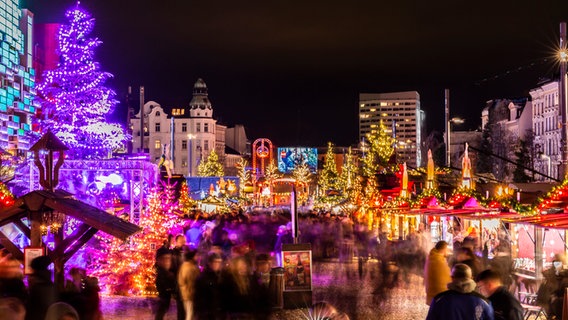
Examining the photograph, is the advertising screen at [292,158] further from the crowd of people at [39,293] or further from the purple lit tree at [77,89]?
the crowd of people at [39,293]

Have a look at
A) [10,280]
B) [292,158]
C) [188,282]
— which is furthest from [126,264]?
[292,158]

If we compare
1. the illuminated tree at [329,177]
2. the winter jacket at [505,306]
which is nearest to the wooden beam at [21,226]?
the winter jacket at [505,306]

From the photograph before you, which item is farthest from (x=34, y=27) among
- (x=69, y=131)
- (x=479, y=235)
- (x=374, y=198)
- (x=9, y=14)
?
(x=479, y=235)

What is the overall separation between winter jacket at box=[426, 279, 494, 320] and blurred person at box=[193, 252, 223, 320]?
18.7 feet

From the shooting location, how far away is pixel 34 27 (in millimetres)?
78438

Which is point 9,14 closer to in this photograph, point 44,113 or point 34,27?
point 34,27

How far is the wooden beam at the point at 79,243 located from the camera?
13.2m

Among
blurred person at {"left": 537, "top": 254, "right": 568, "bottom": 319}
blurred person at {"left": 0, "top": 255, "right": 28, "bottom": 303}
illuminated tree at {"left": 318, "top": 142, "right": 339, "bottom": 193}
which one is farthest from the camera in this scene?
illuminated tree at {"left": 318, "top": 142, "right": 339, "bottom": 193}

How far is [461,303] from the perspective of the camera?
7848 millimetres

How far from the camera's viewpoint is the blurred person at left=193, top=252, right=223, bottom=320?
42.5 feet

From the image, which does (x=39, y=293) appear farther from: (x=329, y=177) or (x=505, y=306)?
(x=329, y=177)

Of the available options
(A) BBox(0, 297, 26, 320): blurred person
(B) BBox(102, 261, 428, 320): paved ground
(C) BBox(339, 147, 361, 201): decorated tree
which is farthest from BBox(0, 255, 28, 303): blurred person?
(C) BBox(339, 147, 361, 201): decorated tree

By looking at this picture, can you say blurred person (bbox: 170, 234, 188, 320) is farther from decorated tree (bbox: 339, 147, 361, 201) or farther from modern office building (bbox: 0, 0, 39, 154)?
modern office building (bbox: 0, 0, 39, 154)

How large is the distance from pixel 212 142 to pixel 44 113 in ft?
322
